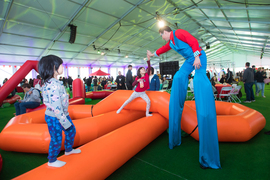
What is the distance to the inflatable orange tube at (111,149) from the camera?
4.34ft

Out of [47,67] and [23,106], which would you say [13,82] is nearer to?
[23,106]

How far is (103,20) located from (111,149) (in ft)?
31.6

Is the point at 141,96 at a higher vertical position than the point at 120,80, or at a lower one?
lower

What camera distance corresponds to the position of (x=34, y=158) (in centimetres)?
223

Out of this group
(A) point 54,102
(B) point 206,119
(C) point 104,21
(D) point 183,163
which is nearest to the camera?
(A) point 54,102

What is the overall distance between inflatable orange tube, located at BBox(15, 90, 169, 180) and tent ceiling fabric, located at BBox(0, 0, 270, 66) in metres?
6.68

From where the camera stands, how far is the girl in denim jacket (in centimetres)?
134

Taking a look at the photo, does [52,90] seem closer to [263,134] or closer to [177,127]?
[177,127]

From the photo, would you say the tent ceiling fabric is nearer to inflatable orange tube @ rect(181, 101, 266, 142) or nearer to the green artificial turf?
inflatable orange tube @ rect(181, 101, 266, 142)

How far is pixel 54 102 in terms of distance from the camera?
1321 millimetres

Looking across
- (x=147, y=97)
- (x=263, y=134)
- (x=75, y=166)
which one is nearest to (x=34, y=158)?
(x=75, y=166)

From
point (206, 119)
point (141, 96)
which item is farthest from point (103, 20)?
point (206, 119)

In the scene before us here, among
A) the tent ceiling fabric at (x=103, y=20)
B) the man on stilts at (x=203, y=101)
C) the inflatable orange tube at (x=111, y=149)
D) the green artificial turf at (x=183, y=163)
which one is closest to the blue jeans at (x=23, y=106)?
the green artificial turf at (x=183, y=163)

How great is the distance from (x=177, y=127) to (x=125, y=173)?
0.98m
